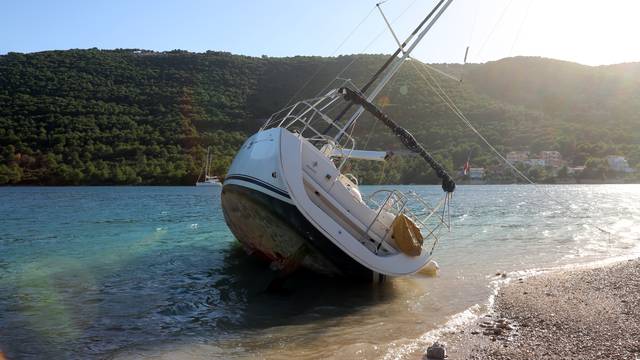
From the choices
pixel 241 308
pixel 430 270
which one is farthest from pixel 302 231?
pixel 430 270

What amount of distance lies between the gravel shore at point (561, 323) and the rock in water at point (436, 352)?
0.43 feet

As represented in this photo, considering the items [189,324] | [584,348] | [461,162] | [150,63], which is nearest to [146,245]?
[189,324]

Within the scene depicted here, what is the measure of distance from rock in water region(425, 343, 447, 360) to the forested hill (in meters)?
58.7

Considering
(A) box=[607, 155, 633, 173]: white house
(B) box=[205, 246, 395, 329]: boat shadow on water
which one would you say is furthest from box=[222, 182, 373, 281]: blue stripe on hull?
(A) box=[607, 155, 633, 173]: white house

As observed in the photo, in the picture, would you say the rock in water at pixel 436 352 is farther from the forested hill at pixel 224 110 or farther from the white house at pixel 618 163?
the white house at pixel 618 163

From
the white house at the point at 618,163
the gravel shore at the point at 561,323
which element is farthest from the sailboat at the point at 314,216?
the white house at the point at 618,163

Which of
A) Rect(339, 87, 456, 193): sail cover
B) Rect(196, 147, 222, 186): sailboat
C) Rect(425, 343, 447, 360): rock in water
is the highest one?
Rect(339, 87, 456, 193): sail cover

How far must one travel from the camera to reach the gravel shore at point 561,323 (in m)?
6.53

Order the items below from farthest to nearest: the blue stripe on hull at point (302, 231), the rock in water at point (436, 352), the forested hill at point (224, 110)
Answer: the forested hill at point (224, 110) → the blue stripe on hull at point (302, 231) → the rock in water at point (436, 352)

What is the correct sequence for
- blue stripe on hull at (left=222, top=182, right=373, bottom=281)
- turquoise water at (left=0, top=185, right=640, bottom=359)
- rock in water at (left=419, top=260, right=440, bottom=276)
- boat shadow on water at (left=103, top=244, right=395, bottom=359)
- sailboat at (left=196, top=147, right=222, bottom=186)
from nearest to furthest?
turquoise water at (left=0, top=185, right=640, bottom=359) < boat shadow on water at (left=103, top=244, right=395, bottom=359) < blue stripe on hull at (left=222, top=182, right=373, bottom=281) < rock in water at (left=419, top=260, right=440, bottom=276) < sailboat at (left=196, top=147, right=222, bottom=186)

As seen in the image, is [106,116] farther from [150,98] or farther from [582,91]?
[582,91]

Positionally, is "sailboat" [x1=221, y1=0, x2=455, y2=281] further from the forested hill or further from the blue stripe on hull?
the forested hill

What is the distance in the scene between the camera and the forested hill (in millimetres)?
76500

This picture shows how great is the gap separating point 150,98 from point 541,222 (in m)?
79.3
